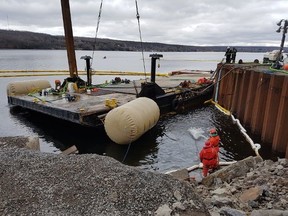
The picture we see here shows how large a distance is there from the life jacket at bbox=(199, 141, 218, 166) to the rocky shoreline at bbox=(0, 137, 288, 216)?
185 cm

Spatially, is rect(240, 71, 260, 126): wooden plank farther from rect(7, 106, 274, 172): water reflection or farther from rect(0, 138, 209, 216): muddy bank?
rect(0, 138, 209, 216): muddy bank

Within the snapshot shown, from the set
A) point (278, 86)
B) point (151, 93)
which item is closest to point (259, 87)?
point (278, 86)

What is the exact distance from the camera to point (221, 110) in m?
17.4

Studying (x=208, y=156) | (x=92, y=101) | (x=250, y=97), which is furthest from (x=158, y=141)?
(x=250, y=97)

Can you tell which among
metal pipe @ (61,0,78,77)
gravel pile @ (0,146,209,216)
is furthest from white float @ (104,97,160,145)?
metal pipe @ (61,0,78,77)

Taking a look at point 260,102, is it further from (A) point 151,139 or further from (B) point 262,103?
(A) point 151,139

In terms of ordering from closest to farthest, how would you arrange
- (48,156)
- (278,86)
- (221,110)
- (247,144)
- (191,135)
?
(48,156), (278,86), (247,144), (191,135), (221,110)

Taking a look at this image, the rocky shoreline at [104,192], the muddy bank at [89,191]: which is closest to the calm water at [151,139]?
the rocky shoreline at [104,192]

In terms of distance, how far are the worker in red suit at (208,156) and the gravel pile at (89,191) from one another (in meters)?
3.21

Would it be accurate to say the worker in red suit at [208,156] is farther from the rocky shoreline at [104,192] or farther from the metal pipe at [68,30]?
the metal pipe at [68,30]

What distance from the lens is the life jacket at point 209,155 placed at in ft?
26.4

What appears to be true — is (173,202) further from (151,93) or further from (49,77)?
(49,77)

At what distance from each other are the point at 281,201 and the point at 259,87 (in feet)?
24.2

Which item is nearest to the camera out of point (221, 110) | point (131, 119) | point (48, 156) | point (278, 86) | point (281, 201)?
point (281, 201)
